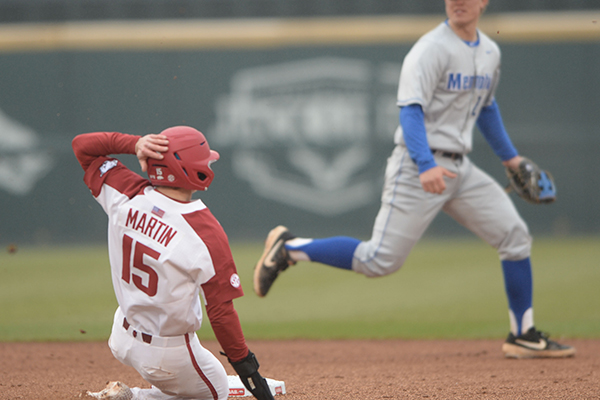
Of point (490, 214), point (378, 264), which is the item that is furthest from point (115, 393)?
point (490, 214)

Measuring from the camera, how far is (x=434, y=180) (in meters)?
3.10

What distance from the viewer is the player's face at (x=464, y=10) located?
3.36 m

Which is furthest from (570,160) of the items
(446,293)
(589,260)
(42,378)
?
(42,378)

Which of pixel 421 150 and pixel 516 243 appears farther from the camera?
pixel 516 243

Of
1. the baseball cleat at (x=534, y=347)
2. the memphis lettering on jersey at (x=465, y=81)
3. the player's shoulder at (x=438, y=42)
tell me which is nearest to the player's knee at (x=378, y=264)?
the baseball cleat at (x=534, y=347)

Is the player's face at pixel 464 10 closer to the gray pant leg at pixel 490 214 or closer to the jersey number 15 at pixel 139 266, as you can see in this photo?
the gray pant leg at pixel 490 214

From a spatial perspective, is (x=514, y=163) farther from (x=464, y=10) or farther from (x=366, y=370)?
(x=366, y=370)

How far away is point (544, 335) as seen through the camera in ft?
11.8

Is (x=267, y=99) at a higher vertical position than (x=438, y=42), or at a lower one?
lower

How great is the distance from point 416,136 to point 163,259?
1507 mm

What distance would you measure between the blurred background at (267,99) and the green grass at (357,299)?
1.47m

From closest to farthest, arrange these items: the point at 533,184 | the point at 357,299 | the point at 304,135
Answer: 1. the point at 533,184
2. the point at 357,299
3. the point at 304,135

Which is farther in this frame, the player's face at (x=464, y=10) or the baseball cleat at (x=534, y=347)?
the baseball cleat at (x=534, y=347)

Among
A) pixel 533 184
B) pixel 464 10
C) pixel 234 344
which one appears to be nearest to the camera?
pixel 234 344
